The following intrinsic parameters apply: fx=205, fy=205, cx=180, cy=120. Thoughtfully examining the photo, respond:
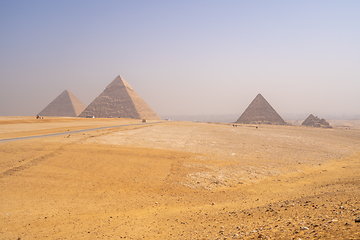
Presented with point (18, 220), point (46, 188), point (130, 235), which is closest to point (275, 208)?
point (130, 235)

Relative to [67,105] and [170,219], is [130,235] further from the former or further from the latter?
[67,105]

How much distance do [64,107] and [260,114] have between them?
115103 millimetres

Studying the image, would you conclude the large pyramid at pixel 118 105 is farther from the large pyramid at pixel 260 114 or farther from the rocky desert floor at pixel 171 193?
the rocky desert floor at pixel 171 193

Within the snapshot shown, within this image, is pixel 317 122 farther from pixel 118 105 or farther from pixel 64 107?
pixel 64 107

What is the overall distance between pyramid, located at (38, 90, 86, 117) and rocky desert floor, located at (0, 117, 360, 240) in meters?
122

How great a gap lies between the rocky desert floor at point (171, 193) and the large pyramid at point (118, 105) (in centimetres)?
9144

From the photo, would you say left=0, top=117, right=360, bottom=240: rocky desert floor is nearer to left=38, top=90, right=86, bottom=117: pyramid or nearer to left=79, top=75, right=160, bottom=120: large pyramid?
left=79, top=75, right=160, bottom=120: large pyramid

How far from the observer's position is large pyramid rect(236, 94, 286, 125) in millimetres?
98188

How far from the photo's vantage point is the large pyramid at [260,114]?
322ft

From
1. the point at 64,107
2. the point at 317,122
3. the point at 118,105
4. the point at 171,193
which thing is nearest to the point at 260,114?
the point at 317,122

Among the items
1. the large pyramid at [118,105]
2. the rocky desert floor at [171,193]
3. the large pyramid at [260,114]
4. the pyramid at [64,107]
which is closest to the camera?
the rocky desert floor at [171,193]

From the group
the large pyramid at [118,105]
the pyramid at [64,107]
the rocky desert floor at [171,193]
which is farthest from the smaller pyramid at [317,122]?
the pyramid at [64,107]

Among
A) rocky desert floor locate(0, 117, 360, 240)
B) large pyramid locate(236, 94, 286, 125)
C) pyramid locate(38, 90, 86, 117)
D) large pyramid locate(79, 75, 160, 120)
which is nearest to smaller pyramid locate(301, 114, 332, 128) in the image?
large pyramid locate(236, 94, 286, 125)

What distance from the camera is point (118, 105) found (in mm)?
113562
